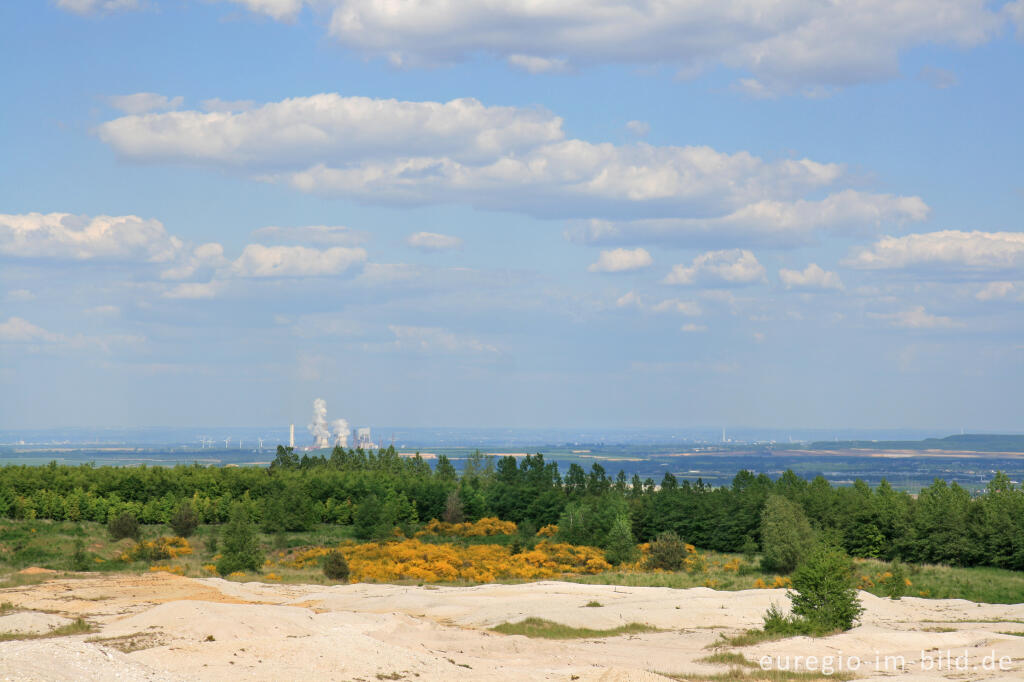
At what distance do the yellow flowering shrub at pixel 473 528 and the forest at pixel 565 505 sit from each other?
1.98 meters

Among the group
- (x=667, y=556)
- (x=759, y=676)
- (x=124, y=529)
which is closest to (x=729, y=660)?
(x=759, y=676)

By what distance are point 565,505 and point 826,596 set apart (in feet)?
199

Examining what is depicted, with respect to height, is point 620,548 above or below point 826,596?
below

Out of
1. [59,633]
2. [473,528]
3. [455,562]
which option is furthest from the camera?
[473,528]

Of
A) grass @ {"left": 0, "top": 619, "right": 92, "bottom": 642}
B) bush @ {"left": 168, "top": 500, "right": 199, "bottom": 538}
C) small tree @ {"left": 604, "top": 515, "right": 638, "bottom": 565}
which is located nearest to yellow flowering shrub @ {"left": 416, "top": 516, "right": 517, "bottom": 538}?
small tree @ {"left": 604, "top": 515, "right": 638, "bottom": 565}

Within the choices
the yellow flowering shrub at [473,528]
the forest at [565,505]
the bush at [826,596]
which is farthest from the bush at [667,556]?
the bush at [826,596]

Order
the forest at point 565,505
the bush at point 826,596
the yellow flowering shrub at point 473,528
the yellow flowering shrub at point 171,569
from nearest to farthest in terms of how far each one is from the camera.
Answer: the bush at point 826,596, the yellow flowering shrub at point 171,569, the forest at point 565,505, the yellow flowering shrub at point 473,528

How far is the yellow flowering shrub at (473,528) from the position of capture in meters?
89.9

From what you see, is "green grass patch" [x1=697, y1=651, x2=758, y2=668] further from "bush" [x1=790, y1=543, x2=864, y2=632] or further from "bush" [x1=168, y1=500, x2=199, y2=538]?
"bush" [x1=168, y1=500, x2=199, y2=538]

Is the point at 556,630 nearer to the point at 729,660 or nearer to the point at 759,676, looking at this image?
the point at 729,660

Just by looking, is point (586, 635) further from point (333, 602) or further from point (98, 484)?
point (98, 484)

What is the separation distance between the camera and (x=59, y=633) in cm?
2997

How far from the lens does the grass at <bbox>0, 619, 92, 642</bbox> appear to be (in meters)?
29.0

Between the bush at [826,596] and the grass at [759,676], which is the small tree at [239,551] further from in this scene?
the grass at [759,676]
